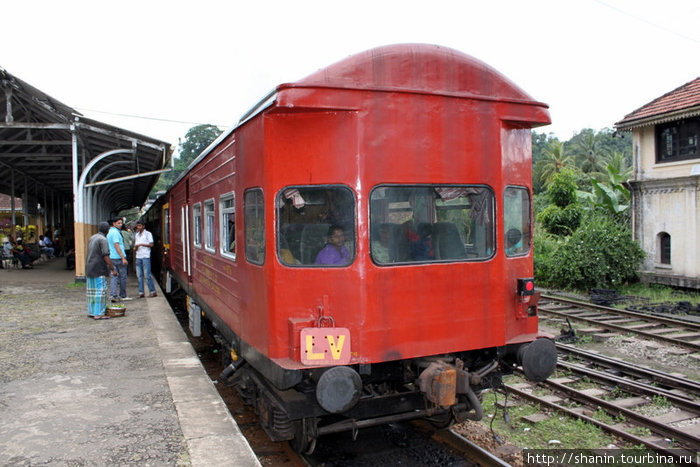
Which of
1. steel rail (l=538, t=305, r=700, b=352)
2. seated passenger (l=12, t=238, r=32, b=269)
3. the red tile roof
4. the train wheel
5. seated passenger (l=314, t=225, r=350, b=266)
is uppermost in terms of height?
the red tile roof

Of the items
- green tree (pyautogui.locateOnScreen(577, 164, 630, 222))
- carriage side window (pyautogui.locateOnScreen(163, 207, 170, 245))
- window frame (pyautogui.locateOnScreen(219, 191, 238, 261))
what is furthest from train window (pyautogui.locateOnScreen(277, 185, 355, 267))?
green tree (pyautogui.locateOnScreen(577, 164, 630, 222))

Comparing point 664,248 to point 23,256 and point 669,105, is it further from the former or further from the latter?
point 23,256

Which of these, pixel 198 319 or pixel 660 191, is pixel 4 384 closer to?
pixel 198 319

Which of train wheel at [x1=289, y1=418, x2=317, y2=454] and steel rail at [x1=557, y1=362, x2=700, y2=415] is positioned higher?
train wheel at [x1=289, y1=418, x2=317, y2=454]

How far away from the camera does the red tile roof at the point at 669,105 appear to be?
47.2 ft

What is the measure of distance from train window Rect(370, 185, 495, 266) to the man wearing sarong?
616 centimetres

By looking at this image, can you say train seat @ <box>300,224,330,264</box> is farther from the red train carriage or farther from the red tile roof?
the red tile roof

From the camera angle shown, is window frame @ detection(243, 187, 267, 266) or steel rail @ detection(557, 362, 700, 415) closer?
window frame @ detection(243, 187, 267, 266)

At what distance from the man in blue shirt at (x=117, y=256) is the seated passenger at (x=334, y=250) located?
727 centimetres

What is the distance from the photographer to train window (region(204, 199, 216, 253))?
6473 millimetres

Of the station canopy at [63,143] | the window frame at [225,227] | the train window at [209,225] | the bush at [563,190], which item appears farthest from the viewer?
the bush at [563,190]

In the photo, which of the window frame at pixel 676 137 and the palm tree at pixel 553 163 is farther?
the palm tree at pixel 553 163

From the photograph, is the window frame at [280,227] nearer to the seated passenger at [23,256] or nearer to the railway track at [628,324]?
the railway track at [628,324]

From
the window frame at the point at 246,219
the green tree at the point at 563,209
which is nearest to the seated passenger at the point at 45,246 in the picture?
the green tree at the point at 563,209
